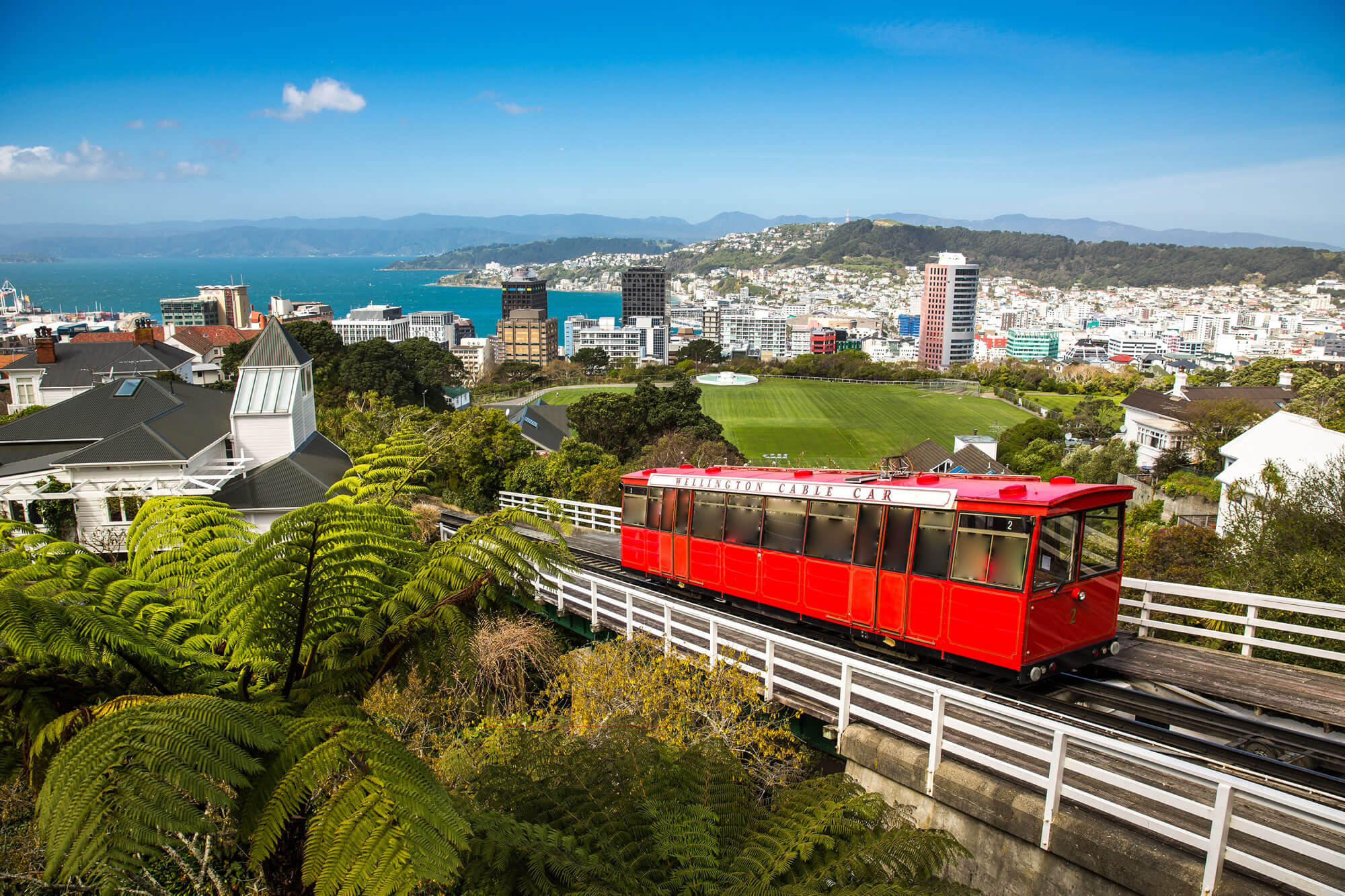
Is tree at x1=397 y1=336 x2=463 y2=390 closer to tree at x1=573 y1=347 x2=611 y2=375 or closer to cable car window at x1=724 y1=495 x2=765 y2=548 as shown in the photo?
tree at x1=573 y1=347 x2=611 y2=375

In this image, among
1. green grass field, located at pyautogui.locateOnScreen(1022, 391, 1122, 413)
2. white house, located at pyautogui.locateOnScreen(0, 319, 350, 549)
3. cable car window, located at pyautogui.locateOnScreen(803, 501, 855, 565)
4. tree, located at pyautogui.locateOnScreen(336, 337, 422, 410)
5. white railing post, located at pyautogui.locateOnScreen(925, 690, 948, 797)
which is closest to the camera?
white railing post, located at pyautogui.locateOnScreen(925, 690, 948, 797)

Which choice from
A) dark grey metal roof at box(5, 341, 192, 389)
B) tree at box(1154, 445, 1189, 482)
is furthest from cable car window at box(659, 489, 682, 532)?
tree at box(1154, 445, 1189, 482)

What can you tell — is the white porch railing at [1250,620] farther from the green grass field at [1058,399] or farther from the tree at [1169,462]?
the green grass field at [1058,399]

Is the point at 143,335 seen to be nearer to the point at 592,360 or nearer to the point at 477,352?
the point at 592,360

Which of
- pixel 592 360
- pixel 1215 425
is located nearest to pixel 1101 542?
pixel 1215 425

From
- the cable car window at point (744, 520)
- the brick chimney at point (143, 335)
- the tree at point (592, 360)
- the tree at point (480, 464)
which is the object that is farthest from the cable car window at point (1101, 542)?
the tree at point (592, 360)

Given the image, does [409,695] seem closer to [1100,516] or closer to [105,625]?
[105,625]
